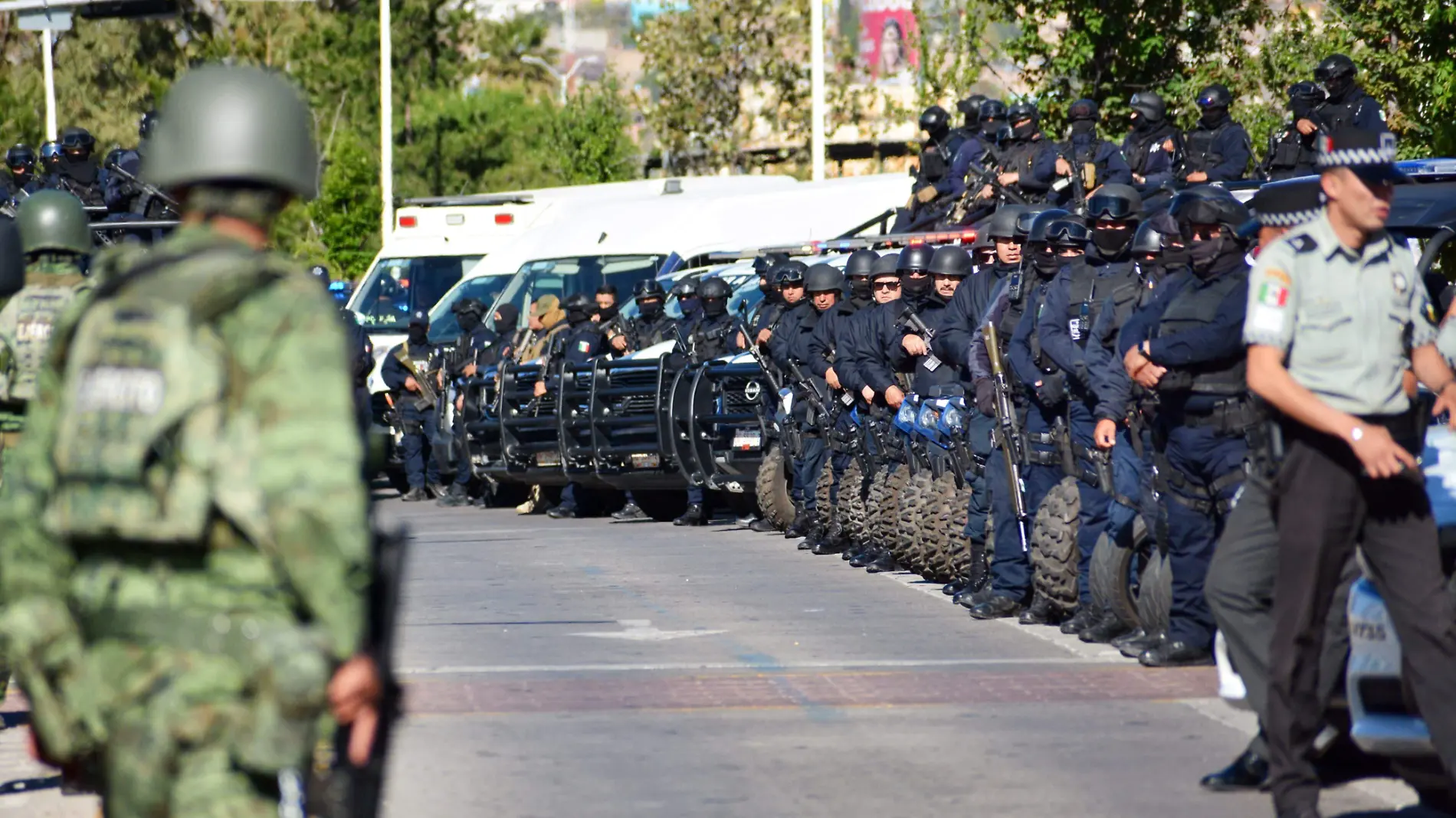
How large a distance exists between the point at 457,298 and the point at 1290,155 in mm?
11267

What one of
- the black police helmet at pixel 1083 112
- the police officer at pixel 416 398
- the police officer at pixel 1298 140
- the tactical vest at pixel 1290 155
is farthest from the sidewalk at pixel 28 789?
the police officer at pixel 416 398

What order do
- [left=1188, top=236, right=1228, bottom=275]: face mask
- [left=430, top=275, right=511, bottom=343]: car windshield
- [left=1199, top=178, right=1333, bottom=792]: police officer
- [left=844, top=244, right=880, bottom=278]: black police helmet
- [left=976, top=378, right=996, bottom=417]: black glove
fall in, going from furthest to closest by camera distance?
[left=430, top=275, right=511, bottom=343]: car windshield
[left=844, top=244, right=880, bottom=278]: black police helmet
[left=976, top=378, right=996, bottom=417]: black glove
[left=1188, top=236, right=1228, bottom=275]: face mask
[left=1199, top=178, right=1333, bottom=792]: police officer

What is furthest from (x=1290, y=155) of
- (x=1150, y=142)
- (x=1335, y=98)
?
(x=1150, y=142)

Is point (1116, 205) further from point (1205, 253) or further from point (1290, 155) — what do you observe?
point (1290, 155)

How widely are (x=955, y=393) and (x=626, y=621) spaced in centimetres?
242

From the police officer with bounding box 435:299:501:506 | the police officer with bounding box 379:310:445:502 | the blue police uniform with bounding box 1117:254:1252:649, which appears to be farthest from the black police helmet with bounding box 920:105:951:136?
the blue police uniform with bounding box 1117:254:1252:649

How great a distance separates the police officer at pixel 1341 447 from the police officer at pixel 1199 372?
7.33 feet

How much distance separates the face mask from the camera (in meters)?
8.98

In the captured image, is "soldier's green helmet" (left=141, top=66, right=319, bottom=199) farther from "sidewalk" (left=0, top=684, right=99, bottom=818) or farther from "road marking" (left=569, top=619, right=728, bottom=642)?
"road marking" (left=569, top=619, right=728, bottom=642)

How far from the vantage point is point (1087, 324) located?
35.4 ft

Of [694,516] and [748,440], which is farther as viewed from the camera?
[694,516]

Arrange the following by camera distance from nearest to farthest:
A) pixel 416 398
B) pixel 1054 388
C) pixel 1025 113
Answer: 1. pixel 1054 388
2. pixel 1025 113
3. pixel 416 398

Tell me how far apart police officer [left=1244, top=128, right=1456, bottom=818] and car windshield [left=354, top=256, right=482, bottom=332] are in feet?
64.0

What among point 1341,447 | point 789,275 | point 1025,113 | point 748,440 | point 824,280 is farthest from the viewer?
point 1025,113
